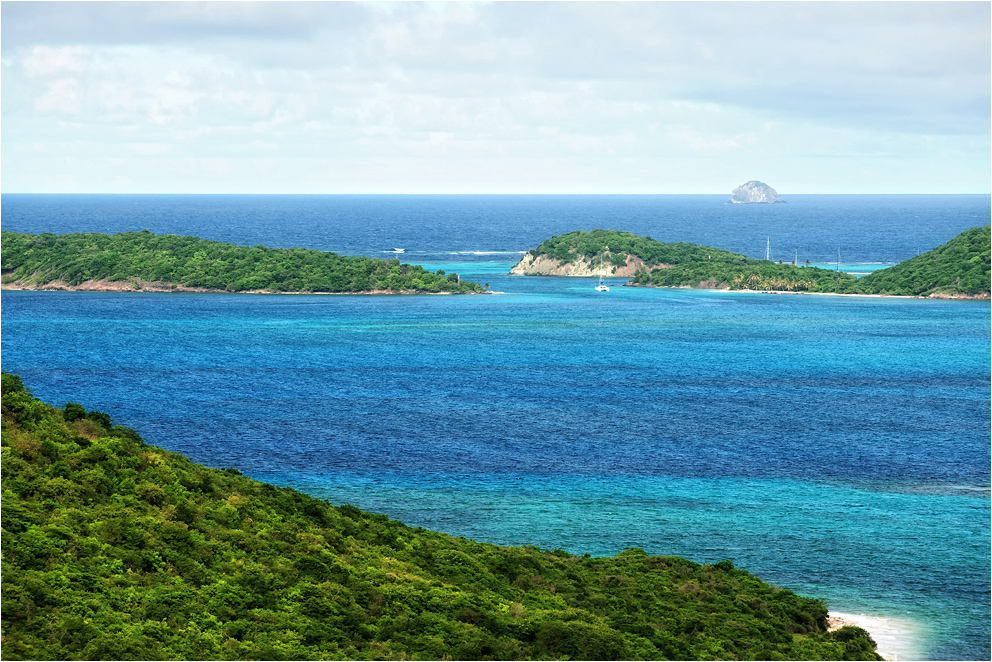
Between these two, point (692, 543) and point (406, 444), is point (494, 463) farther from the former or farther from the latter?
point (692, 543)

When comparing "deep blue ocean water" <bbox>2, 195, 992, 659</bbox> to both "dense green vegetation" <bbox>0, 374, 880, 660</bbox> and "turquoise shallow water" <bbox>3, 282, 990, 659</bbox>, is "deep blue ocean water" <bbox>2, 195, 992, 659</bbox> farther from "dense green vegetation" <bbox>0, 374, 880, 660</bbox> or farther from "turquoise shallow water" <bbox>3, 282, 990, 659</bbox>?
"dense green vegetation" <bbox>0, 374, 880, 660</bbox>

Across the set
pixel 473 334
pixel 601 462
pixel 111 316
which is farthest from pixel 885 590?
pixel 111 316

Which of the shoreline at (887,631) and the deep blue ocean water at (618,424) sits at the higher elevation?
the deep blue ocean water at (618,424)

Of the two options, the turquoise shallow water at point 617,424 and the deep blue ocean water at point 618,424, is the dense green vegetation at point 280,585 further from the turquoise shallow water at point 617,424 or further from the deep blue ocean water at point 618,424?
the turquoise shallow water at point 617,424

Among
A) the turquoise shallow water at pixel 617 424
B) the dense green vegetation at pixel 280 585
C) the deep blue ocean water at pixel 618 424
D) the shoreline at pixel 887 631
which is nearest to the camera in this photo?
the dense green vegetation at pixel 280 585

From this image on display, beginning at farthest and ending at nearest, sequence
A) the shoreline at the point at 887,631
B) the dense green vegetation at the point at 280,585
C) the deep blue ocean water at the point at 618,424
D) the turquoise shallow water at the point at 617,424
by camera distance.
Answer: the turquoise shallow water at the point at 617,424, the deep blue ocean water at the point at 618,424, the shoreline at the point at 887,631, the dense green vegetation at the point at 280,585

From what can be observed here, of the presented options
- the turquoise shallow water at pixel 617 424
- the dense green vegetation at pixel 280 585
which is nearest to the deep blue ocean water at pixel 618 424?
the turquoise shallow water at pixel 617 424
